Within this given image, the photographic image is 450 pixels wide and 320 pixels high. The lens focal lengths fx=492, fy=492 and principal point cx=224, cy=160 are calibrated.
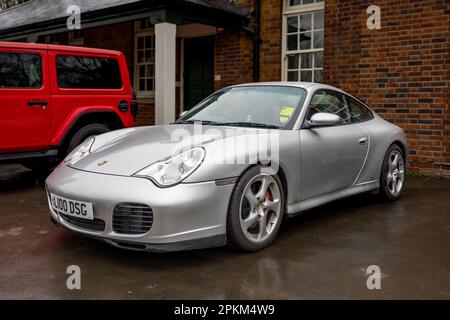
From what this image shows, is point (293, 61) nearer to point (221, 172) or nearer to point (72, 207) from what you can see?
point (221, 172)

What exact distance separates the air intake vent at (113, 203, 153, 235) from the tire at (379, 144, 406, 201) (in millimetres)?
3034

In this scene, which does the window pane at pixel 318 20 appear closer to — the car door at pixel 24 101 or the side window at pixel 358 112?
the side window at pixel 358 112

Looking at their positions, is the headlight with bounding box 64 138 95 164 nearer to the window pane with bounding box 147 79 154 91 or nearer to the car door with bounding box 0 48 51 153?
the car door with bounding box 0 48 51 153

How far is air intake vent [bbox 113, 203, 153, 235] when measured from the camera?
10.4 ft

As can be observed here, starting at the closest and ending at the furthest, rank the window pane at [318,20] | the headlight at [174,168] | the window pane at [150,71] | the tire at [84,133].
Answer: the headlight at [174,168], the tire at [84,133], the window pane at [318,20], the window pane at [150,71]

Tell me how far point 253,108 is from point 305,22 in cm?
569

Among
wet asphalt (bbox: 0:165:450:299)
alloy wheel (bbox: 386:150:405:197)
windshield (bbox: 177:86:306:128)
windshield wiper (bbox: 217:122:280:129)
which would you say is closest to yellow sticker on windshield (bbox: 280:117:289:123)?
windshield (bbox: 177:86:306:128)

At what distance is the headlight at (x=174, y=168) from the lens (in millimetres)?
3244

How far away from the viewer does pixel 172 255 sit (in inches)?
141

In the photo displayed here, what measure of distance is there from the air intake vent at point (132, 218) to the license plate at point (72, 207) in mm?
211

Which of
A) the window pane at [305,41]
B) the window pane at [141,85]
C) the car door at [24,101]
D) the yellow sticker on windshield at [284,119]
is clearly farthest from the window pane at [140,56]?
the yellow sticker on windshield at [284,119]

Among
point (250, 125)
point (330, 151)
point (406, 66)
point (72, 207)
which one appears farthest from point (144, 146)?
point (406, 66)

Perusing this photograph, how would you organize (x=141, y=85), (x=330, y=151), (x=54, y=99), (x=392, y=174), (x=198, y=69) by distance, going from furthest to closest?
(x=141, y=85)
(x=198, y=69)
(x=54, y=99)
(x=392, y=174)
(x=330, y=151)

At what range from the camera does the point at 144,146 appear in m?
3.73
